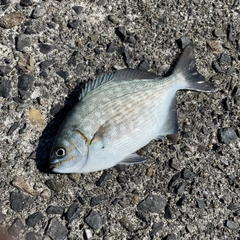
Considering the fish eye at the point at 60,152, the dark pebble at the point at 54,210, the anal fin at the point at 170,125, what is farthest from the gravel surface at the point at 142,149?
the fish eye at the point at 60,152

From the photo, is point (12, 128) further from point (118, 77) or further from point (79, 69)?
point (118, 77)

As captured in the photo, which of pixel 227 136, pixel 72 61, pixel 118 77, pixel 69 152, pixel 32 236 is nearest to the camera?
pixel 69 152

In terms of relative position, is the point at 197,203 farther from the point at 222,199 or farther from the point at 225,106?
the point at 225,106

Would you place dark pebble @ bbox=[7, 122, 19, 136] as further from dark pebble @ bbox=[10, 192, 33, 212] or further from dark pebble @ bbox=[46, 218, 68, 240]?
dark pebble @ bbox=[46, 218, 68, 240]

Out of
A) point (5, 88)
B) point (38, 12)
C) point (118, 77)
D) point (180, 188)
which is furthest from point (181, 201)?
point (38, 12)

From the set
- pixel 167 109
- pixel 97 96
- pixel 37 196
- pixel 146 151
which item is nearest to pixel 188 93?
pixel 167 109

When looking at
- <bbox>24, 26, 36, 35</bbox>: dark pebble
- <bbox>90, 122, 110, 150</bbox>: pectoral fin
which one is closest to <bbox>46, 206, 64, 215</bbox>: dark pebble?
<bbox>90, 122, 110, 150</bbox>: pectoral fin
